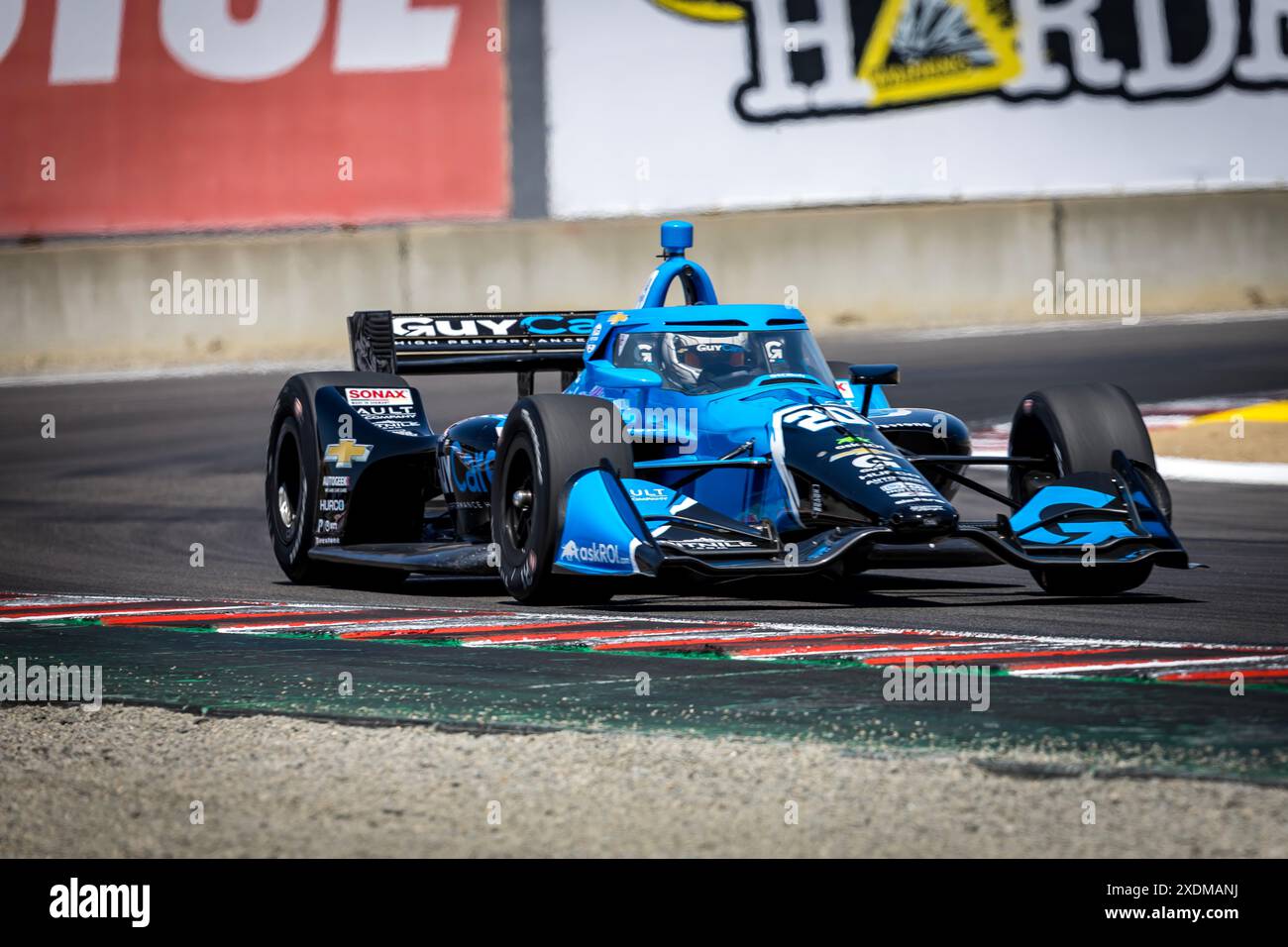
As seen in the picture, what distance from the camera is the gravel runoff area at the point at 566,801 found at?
17.4 feet

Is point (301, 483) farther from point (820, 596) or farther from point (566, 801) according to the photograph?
point (566, 801)

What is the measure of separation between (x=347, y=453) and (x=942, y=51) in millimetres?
14524

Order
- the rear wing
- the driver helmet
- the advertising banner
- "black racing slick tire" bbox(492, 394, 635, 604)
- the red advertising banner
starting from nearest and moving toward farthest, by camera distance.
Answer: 1. "black racing slick tire" bbox(492, 394, 635, 604)
2. the driver helmet
3. the rear wing
4. the red advertising banner
5. the advertising banner

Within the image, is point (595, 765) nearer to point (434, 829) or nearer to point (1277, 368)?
point (434, 829)

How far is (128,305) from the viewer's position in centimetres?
2195

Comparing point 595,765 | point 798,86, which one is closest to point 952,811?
point 595,765

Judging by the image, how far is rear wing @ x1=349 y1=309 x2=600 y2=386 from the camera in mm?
11727

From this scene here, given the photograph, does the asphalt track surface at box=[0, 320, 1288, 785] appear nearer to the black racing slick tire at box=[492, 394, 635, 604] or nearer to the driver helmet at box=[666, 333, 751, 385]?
the black racing slick tire at box=[492, 394, 635, 604]

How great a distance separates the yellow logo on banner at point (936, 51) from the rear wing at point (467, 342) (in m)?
12.8

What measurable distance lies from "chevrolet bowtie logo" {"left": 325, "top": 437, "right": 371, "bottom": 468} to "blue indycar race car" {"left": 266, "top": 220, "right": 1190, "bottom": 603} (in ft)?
0.03

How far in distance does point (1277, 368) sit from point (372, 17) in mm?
10622

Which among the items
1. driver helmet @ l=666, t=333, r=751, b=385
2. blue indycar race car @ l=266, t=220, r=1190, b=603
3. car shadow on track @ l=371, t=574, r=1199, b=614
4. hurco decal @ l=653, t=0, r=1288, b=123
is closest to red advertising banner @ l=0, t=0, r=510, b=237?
hurco decal @ l=653, t=0, r=1288, b=123
